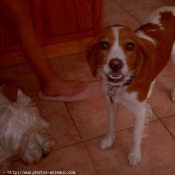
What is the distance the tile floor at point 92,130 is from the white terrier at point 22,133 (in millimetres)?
191

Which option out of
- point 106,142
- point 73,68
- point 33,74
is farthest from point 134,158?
point 33,74

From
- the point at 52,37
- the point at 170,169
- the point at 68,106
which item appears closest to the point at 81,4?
the point at 52,37

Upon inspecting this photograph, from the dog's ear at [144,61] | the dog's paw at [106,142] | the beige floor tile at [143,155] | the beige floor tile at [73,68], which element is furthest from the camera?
the beige floor tile at [73,68]

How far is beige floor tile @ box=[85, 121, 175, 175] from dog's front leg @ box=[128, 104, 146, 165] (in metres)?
0.04

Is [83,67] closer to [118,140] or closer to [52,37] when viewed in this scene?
[52,37]

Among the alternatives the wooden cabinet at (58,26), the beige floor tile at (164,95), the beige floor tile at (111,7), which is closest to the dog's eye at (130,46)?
the beige floor tile at (164,95)

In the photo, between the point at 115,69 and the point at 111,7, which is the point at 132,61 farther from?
the point at 111,7

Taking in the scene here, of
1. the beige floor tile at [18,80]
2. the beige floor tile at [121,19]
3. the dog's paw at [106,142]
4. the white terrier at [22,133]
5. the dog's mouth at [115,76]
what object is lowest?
the beige floor tile at [18,80]

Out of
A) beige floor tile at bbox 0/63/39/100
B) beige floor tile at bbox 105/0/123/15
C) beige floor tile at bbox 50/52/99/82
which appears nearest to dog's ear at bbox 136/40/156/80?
beige floor tile at bbox 50/52/99/82

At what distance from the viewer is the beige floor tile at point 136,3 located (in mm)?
3027

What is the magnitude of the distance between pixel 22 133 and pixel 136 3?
2319 mm

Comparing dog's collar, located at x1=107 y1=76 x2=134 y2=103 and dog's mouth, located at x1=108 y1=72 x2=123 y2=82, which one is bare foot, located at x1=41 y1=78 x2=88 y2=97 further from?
dog's mouth, located at x1=108 y1=72 x2=123 y2=82

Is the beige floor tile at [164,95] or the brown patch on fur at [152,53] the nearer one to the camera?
the brown patch on fur at [152,53]

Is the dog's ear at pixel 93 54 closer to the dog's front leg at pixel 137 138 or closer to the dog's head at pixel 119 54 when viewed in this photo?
the dog's head at pixel 119 54
